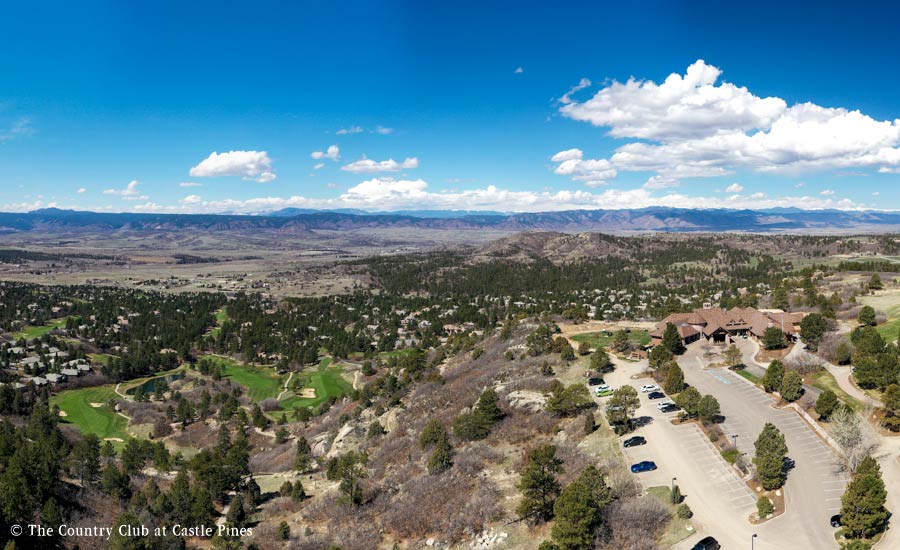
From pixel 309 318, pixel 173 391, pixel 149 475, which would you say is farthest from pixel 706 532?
pixel 309 318

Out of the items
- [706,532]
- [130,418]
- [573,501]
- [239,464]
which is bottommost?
[130,418]

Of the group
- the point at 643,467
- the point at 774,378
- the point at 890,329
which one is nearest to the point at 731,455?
the point at 643,467

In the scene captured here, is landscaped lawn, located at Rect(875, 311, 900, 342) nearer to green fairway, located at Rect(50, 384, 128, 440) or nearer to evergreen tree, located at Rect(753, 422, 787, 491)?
evergreen tree, located at Rect(753, 422, 787, 491)

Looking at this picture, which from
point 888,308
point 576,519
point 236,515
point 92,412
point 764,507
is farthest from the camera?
point 92,412

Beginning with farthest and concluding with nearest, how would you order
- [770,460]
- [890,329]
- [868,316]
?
[868,316]
[890,329]
[770,460]

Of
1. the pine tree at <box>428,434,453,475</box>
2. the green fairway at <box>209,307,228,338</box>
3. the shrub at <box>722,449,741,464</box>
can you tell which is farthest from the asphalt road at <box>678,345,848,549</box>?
the green fairway at <box>209,307,228,338</box>

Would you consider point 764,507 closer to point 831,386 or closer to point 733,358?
point 831,386

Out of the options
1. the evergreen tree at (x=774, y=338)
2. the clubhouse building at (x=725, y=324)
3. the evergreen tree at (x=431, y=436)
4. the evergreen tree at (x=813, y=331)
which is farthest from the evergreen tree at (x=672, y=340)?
the evergreen tree at (x=431, y=436)

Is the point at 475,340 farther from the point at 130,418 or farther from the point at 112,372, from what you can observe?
the point at 112,372
